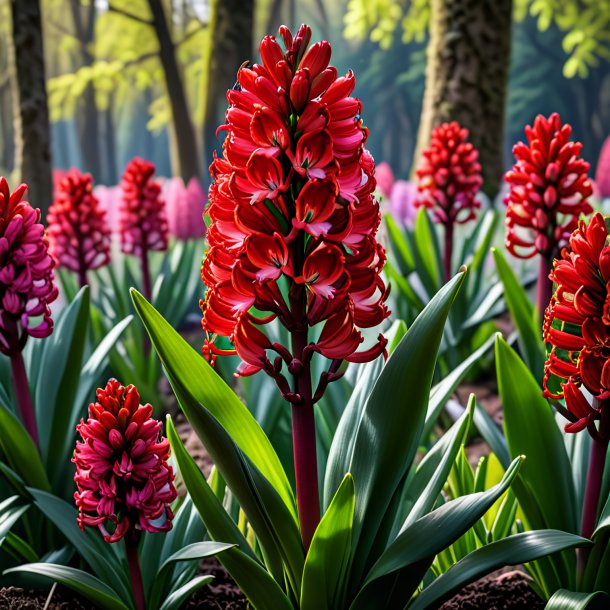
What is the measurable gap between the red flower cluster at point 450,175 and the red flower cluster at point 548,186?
4.22 ft

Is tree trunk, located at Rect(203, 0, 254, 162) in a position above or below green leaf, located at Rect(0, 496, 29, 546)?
above

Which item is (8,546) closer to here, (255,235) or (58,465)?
(58,465)

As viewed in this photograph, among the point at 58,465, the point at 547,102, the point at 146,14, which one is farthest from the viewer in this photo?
the point at 547,102

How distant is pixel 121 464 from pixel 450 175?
2888 millimetres

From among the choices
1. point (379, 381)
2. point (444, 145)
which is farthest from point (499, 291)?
point (379, 381)

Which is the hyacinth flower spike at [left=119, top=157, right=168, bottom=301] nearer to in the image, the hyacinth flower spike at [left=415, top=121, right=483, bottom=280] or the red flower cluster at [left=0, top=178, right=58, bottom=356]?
the hyacinth flower spike at [left=415, top=121, right=483, bottom=280]

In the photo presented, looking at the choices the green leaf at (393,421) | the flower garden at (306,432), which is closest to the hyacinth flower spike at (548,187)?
the flower garden at (306,432)

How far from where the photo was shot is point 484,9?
611 cm

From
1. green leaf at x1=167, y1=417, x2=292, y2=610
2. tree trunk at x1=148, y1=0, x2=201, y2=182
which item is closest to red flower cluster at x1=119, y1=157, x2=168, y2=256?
green leaf at x1=167, y1=417, x2=292, y2=610

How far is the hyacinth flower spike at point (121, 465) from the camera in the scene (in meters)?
1.60

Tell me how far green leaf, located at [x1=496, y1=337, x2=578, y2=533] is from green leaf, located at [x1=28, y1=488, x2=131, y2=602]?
3.04ft

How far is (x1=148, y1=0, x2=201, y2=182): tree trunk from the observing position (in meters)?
11.9

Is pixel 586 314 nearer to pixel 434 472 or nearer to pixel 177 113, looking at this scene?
pixel 434 472

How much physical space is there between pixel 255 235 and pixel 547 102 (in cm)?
2542
